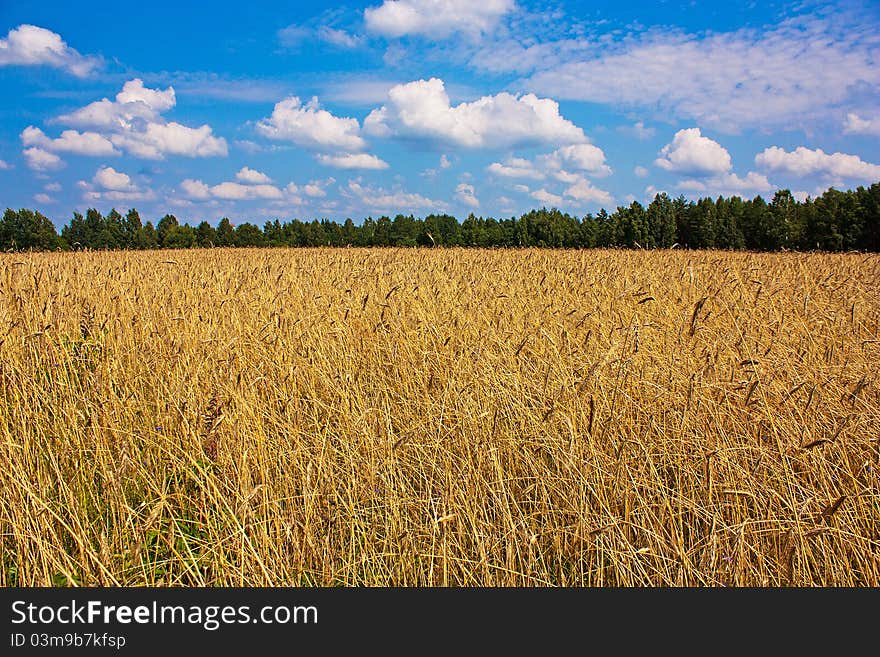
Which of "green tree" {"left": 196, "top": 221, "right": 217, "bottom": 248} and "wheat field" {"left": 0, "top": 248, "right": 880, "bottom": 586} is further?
"green tree" {"left": 196, "top": 221, "right": 217, "bottom": 248}

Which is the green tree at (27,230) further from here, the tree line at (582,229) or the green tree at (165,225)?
the green tree at (165,225)

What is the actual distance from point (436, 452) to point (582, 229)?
41245 millimetres

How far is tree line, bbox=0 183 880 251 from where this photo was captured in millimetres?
29656

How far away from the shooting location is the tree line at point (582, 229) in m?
29.7

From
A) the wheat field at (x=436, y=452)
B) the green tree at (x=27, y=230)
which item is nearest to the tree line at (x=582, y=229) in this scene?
the green tree at (x=27, y=230)

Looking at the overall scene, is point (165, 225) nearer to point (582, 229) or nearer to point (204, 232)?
point (204, 232)

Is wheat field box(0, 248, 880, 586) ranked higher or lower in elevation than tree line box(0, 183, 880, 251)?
lower

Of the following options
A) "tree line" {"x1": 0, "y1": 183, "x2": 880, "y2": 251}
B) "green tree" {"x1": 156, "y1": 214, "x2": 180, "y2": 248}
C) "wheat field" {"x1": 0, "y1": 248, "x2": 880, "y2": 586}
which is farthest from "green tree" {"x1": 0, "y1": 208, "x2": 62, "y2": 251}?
"wheat field" {"x1": 0, "y1": 248, "x2": 880, "y2": 586}

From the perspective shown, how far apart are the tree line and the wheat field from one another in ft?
77.3

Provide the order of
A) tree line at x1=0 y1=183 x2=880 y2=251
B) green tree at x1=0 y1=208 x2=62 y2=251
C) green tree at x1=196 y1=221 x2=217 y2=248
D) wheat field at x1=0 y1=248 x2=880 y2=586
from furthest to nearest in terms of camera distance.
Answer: green tree at x1=196 y1=221 x2=217 y2=248, green tree at x1=0 y1=208 x2=62 y2=251, tree line at x1=0 y1=183 x2=880 y2=251, wheat field at x1=0 y1=248 x2=880 y2=586

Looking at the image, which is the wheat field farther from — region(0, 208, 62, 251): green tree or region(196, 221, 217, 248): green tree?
region(0, 208, 62, 251): green tree

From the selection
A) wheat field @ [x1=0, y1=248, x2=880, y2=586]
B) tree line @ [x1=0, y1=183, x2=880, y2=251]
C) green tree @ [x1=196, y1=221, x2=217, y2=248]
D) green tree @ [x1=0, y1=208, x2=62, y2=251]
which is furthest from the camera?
green tree @ [x1=196, y1=221, x2=217, y2=248]

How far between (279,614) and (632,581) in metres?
1.06

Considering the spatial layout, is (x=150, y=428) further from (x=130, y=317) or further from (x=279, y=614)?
(x=130, y=317)
